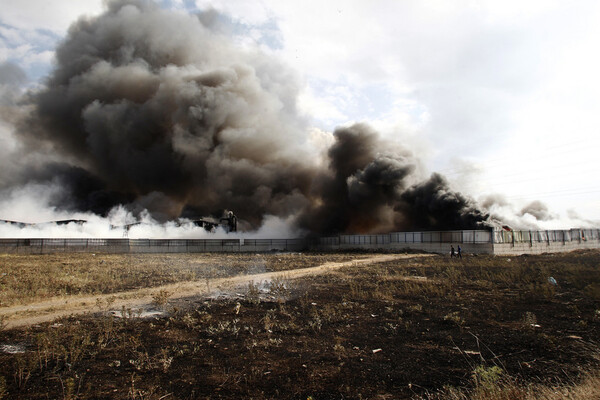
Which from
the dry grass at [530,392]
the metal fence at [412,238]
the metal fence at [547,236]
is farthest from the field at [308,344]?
the metal fence at [547,236]

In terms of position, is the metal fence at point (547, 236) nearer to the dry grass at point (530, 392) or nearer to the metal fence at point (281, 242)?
the metal fence at point (281, 242)

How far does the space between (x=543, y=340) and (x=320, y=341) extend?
5.62m

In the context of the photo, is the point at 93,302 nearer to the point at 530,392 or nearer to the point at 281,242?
the point at 530,392

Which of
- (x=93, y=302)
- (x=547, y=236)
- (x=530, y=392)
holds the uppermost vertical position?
(x=547, y=236)

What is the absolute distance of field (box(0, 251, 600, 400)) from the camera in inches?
242

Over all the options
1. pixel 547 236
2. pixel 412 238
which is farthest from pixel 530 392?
pixel 547 236

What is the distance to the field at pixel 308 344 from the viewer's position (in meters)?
6.14

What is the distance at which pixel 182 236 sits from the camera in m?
58.0

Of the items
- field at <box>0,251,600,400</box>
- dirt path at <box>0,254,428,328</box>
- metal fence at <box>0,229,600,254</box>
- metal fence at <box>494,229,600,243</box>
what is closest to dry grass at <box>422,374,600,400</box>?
field at <box>0,251,600,400</box>

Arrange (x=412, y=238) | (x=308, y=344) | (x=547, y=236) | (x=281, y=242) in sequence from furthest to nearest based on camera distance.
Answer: (x=281, y=242), (x=412, y=238), (x=547, y=236), (x=308, y=344)

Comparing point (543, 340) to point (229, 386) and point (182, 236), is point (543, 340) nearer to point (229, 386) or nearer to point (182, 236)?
point (229, 386)

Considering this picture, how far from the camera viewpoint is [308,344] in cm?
864

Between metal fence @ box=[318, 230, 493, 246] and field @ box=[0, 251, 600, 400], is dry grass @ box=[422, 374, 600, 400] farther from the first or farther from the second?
metal fence @ box=[318, 230, 493, 246]

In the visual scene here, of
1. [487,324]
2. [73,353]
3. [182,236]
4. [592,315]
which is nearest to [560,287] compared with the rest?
[592,315]
